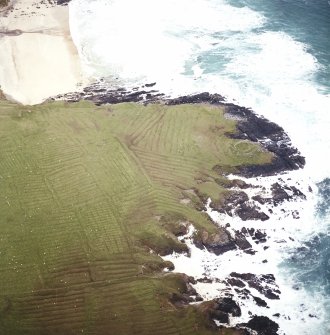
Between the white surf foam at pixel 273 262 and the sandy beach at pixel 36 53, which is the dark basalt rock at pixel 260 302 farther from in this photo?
the sandy beach at pixel 36 53

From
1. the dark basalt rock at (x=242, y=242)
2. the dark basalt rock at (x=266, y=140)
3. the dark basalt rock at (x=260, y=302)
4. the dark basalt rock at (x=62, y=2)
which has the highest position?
the dark basalt rock at (x=62, y=2)

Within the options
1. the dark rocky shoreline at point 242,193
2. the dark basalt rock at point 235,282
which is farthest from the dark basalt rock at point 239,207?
the dark basalt rock at point 235,282

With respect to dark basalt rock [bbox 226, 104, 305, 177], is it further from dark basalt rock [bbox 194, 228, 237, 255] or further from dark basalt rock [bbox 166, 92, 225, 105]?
dark basalt rock [bbox 194, 228, 237, 255]

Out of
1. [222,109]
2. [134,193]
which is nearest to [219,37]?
[222,109]

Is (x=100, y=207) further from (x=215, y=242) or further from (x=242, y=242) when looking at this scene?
(x=242, y=242)

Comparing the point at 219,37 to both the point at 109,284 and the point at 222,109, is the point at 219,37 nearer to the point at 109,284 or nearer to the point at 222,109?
the point at 222,109

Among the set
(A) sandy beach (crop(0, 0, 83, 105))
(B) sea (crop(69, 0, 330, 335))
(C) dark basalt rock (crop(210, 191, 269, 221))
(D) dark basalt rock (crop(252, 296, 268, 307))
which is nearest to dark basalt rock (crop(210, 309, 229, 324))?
(B) sea (crop(69, 0, 330, 335))

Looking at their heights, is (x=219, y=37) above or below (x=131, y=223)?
above
